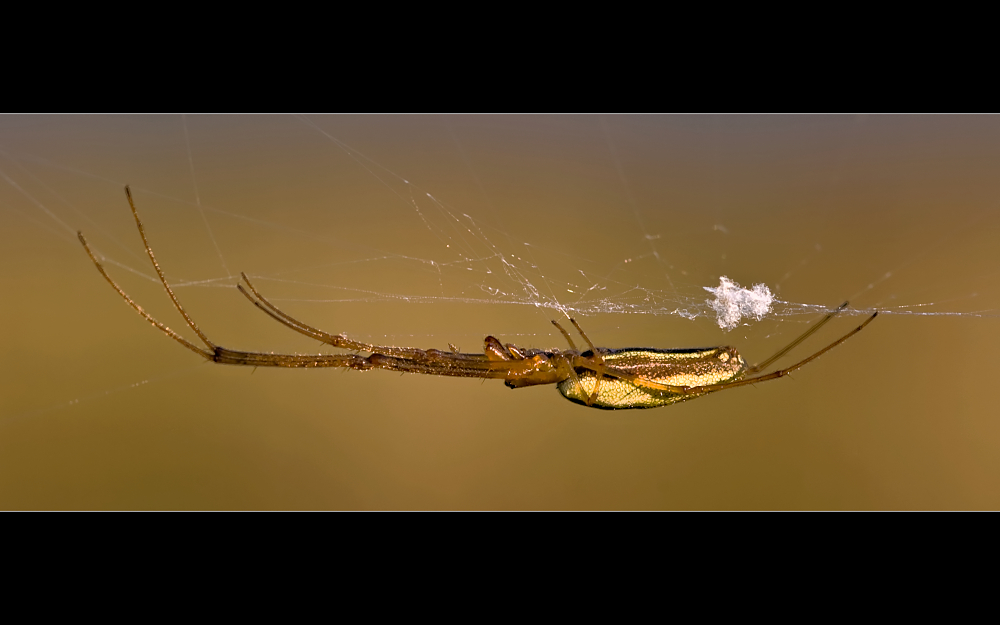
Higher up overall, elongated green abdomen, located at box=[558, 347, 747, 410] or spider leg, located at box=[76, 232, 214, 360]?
elongated green abdomen, located at box=[558, 347, 747, 410]

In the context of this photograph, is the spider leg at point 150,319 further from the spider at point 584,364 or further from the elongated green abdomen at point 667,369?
the elongated green abdomen at point 667,369

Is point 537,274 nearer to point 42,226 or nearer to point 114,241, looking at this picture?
point 114,241

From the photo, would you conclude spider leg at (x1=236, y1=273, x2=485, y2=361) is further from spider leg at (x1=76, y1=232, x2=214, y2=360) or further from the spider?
spider leg at (x1=76, y1=232, x2=214, y2=360)

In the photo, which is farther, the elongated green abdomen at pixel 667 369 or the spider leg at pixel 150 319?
the elongated green abdomen at pixel 667 369

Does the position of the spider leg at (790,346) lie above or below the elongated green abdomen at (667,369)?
above

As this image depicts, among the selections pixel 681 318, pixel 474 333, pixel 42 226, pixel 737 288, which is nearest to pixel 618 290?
pixel 681 318

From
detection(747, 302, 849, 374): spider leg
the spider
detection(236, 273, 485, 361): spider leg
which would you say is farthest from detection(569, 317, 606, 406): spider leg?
detection(747, 302, 849, 374): spider leg

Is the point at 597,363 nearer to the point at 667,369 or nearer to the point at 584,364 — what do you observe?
the point at 584,364

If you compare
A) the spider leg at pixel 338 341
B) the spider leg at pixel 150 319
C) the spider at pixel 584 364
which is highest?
the spider at pixel 584 364

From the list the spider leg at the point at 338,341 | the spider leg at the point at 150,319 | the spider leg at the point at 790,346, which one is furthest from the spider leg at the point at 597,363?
the spider leg at the point at 150,319
